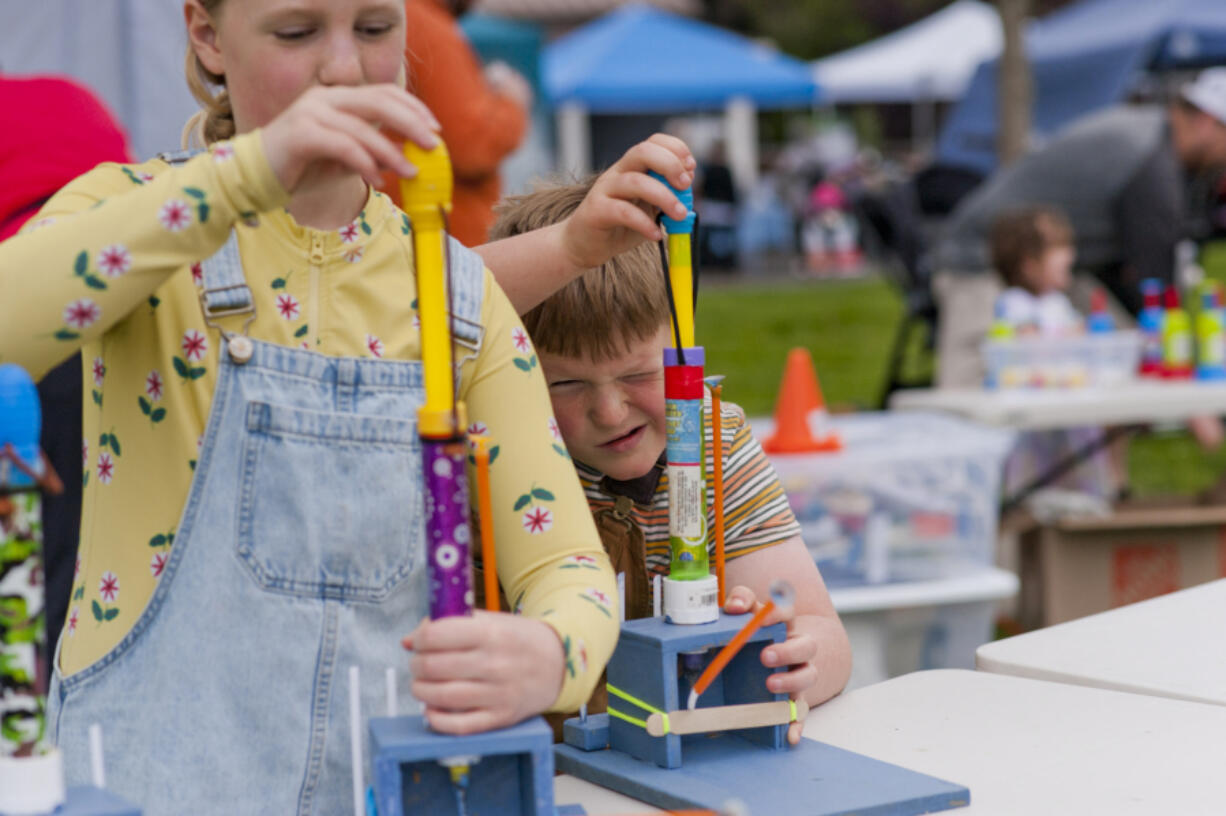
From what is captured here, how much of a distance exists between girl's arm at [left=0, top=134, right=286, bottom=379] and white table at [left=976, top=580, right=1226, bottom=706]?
1.00 meters

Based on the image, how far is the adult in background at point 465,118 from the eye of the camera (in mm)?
3418

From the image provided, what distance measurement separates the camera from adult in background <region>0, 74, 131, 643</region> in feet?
6.00

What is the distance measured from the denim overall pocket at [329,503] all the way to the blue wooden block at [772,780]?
0.27m

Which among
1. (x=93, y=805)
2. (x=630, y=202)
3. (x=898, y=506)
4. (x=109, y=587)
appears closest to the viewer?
(x=93, y=805)

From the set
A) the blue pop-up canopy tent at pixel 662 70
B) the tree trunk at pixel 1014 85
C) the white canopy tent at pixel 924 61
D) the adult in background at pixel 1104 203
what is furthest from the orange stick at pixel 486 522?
the white canopy tent at pixel 924 61

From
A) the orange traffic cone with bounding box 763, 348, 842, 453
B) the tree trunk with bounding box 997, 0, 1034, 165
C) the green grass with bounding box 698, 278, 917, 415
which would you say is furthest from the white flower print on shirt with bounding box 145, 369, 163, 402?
the tree trunk with bounding box 997, 0, 1034, 165

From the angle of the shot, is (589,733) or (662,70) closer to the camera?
(589,733)

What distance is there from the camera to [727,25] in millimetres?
27484

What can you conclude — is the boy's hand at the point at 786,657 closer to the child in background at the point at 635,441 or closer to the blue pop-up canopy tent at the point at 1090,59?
the child in background at the point at 635,441

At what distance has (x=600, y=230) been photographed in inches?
52.9

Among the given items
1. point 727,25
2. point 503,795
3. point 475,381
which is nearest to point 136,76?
point 475,381

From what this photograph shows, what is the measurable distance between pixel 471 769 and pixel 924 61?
1496cm

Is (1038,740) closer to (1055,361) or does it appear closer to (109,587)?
(109,587)

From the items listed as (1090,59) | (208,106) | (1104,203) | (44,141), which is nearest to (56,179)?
(44,141)
